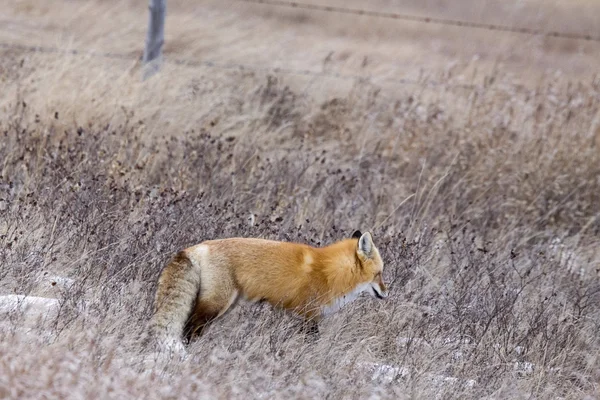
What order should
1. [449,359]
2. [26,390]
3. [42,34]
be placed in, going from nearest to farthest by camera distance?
[26,390]
[449,359]
[42,34]

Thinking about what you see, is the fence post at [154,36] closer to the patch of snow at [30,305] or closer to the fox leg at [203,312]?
the patch of snow at [30,305]

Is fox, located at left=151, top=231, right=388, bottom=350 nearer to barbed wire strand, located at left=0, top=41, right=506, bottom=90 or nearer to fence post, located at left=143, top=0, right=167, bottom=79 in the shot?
fence post, located at left=143, top=0, right=167, bottom=79

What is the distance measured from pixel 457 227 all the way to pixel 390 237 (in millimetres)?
1205

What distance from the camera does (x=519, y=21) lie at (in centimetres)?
1884

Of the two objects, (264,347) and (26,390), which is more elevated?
(26,390)

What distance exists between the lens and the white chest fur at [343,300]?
5648 millimetres

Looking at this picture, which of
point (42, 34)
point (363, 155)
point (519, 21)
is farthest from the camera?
point (519, 21)

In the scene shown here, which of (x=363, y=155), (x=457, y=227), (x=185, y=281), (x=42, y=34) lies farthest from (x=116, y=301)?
(x=42, y=34)

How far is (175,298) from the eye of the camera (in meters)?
5.00

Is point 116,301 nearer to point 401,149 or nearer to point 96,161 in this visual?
point 96,161

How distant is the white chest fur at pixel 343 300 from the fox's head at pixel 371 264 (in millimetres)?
55

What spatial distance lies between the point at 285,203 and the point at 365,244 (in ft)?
7.31

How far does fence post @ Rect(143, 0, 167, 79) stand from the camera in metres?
9.91

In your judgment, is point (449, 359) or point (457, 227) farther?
point (457, 227)
